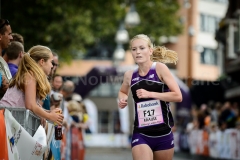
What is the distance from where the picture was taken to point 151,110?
884 centimetres

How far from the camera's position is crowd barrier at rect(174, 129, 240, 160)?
23561mm

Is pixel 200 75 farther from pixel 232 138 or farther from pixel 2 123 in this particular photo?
pixel 2 123

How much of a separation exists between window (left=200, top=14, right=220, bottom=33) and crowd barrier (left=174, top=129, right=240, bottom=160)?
47.5m

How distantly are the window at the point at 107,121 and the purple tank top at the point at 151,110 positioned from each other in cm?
6491

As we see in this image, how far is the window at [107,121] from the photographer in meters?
74.7

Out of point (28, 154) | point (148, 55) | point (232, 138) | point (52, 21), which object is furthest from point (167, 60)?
point (52, 21)

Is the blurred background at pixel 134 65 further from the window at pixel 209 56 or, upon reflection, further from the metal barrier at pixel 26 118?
the window at pixel 209 56

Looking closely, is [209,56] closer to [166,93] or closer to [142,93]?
[166,93]

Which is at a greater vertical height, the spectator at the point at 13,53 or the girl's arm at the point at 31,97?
the spectator at the point at 13,53

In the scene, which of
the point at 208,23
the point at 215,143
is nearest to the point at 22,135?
the point at 215,143

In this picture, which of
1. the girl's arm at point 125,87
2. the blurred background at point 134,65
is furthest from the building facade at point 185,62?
the girl's arm at point 125,87

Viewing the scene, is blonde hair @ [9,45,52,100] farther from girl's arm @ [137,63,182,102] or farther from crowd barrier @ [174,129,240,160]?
crowd barrier @ [174,129,240,160]

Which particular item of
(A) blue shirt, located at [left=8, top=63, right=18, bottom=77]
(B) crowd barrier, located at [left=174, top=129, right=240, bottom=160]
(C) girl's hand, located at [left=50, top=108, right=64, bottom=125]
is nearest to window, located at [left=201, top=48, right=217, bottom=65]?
(B) crowd barrier, located at [left=174, top=129, right=240, bottom=160]

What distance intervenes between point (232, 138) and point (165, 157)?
1533cm
